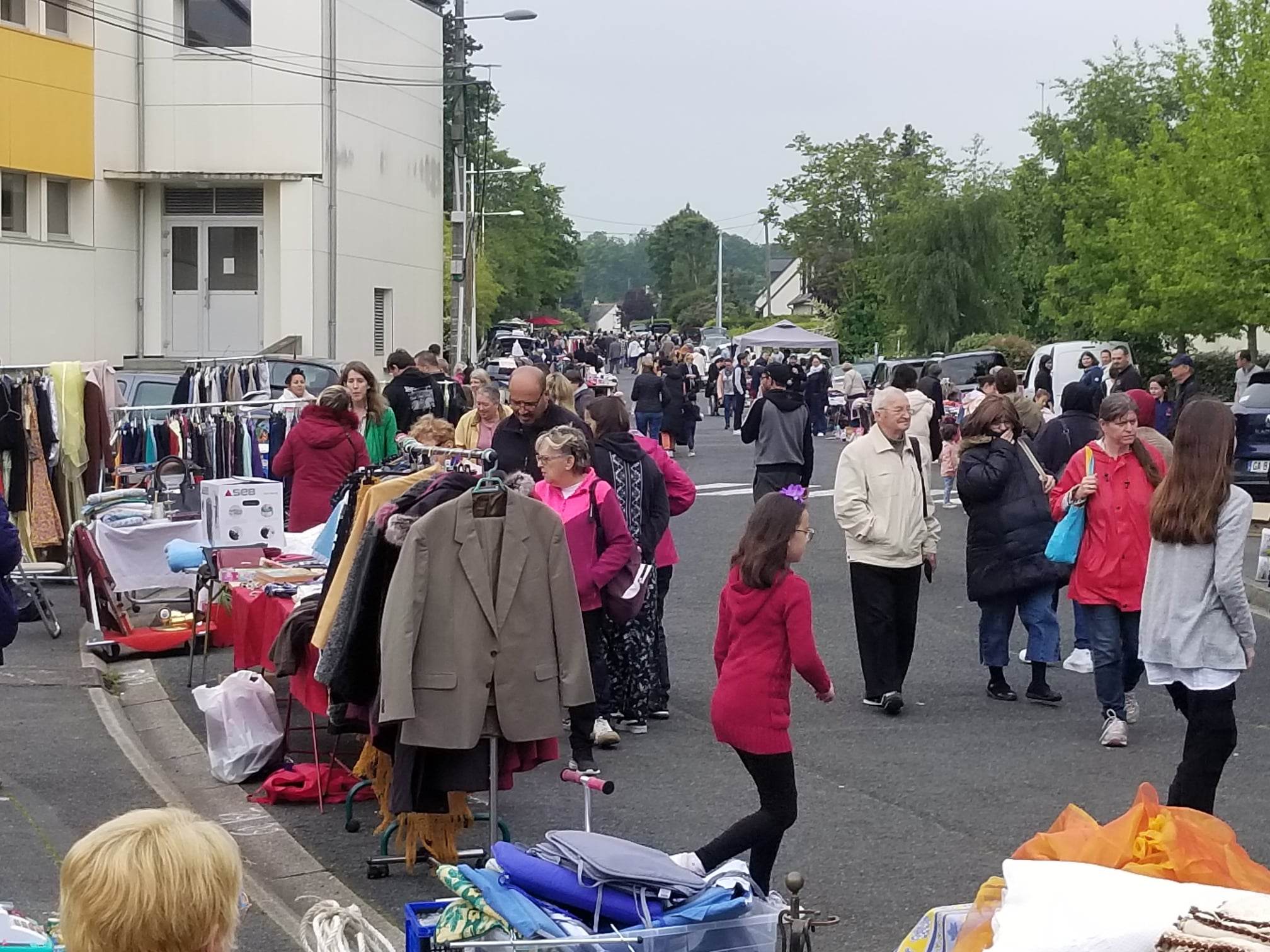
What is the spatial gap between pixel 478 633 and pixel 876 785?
2719 millimetres

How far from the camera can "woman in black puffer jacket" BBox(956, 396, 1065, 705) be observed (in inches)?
409

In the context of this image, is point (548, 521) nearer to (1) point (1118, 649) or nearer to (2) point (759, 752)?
(2) point (759, 752)

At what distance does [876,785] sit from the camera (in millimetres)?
8453

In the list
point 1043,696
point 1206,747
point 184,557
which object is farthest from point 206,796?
point 1043,696

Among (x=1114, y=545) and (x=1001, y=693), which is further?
(x=1001, y=693)

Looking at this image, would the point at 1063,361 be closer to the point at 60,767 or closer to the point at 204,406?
the point at 204,406

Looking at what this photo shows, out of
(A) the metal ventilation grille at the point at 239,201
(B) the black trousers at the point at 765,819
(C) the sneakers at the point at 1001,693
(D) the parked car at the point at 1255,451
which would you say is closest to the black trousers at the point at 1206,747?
(B) the black trousers at the point at 765,819

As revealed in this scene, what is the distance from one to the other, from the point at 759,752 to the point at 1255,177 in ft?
80.9

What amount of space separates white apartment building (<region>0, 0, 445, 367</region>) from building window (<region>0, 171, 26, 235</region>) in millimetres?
34

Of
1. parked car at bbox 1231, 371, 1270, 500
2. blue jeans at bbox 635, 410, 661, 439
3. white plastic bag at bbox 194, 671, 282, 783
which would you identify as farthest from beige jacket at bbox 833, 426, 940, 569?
blue jeans at bbox 635, 410, 661, 439

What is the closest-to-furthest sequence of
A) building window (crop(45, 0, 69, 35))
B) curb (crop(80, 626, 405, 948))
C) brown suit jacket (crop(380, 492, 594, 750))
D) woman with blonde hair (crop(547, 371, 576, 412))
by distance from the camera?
brown suit jacket (crop(380, 492, 594, 750)) → curb (crop(80, 626, 405, 948)) → woman with blonde hair (crop(547, 371, 576, 412)) → building window (crop(45, 0, 69, 35))

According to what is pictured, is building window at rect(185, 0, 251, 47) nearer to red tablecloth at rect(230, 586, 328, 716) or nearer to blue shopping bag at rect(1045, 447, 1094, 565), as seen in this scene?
red tablecloth at rect(230, 586, 328, 716)

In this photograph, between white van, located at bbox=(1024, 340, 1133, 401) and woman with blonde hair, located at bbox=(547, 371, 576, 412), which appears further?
white van, located at bbox=(1024, 340, 1133, 401)

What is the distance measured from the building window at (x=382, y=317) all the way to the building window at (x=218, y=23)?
642 cm
